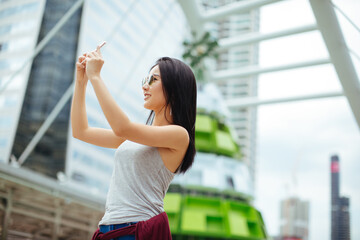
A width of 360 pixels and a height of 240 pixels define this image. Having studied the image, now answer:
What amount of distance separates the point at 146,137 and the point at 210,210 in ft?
20.5

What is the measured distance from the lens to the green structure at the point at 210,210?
704 cm

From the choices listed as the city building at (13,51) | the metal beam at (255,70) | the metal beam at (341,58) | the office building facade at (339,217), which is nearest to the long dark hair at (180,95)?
the metal beam at (341,58)

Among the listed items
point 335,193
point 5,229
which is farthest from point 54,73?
point 5,229

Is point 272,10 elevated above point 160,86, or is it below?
above

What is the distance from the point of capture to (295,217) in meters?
56.7

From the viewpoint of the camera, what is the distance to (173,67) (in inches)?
62.8

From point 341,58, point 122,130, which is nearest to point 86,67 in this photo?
point 122,130

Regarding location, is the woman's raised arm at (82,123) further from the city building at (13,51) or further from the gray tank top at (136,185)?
the city building at (13,51)

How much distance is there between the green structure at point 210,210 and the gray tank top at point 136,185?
5.65m

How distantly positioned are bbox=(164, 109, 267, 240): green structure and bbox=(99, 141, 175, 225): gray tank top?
5.65m

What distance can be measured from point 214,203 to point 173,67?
6183mm

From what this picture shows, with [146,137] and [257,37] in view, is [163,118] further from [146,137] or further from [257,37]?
[257,37]

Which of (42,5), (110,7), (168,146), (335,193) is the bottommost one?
(168,146)

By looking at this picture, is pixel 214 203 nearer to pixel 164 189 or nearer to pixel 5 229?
pixel 5 229
